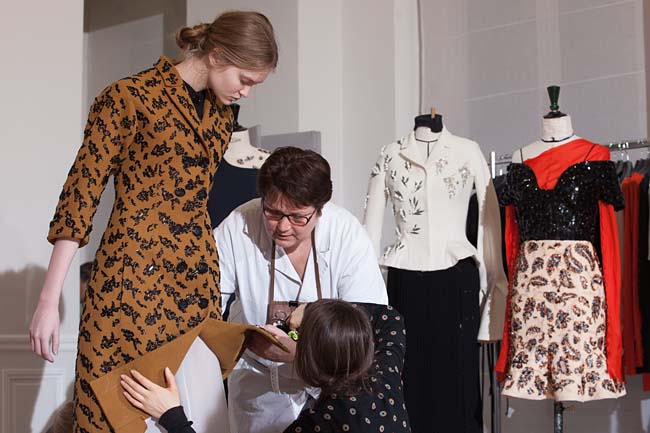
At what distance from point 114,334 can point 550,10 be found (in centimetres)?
308

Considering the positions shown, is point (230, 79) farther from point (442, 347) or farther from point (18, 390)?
point (442, 347)

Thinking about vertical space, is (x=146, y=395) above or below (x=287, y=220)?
below

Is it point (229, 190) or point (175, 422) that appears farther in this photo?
point (229, 190)

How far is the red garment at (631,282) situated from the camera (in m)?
3.33

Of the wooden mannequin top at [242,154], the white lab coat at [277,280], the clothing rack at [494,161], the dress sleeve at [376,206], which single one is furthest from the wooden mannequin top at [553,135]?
the white lab coat at [277,280]

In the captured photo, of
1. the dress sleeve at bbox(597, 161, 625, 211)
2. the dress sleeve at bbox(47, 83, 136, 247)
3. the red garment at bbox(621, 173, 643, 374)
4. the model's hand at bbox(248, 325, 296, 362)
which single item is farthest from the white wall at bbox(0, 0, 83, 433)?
the red garment at bbox(621, 173, 643, 374)

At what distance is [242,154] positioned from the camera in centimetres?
348

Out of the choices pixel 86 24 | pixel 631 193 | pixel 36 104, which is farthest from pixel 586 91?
pixel 86 24

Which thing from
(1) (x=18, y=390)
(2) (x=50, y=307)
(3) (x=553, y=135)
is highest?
(3) (x=553, y=135)

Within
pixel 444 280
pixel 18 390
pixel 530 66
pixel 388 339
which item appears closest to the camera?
pixel 388 339

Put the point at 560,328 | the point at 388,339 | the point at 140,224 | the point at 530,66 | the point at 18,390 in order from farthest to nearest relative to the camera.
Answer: the point at 530,66
the point at 560,328
the point at 18,390
the point at 388,339
the point at 140,224

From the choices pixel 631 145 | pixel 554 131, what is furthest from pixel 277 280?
pixel 631 145

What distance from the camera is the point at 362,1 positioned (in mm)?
4699

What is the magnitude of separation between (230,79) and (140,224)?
1.06 feet
